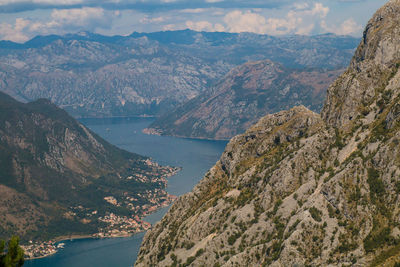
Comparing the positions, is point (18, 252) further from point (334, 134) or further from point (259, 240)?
point (334, 134)

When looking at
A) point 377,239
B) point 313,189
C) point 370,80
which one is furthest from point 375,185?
point 370,80

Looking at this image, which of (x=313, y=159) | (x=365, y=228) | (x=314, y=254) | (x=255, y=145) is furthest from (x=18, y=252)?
(x=255, y=145)

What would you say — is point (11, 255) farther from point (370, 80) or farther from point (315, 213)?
point (370, 80)

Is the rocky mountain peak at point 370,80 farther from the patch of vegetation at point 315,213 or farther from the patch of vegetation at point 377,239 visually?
the patch of vegetation at point 377,239

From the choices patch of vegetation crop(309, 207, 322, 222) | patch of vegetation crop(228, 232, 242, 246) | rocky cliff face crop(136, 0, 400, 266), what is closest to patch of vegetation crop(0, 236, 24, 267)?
rocky cliff face crop(136, 0, 400, 266)

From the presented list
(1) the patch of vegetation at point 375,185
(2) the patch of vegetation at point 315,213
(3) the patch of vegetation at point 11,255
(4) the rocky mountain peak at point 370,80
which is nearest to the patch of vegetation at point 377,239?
(1) the patch of vegetation at point 375,185

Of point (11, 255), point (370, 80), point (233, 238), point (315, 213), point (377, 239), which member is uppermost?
point (370, 80)
